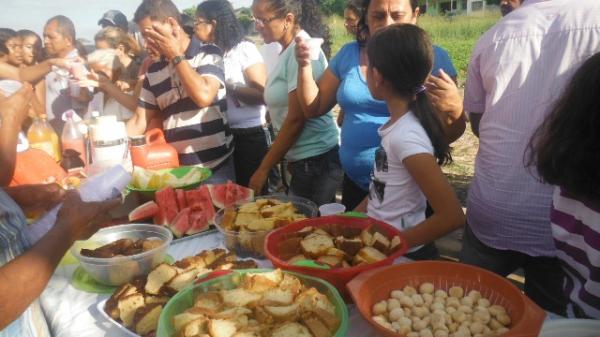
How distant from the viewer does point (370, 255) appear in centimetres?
132

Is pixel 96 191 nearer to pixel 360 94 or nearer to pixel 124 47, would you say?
pixel 360 94

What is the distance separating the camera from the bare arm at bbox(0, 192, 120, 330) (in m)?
1.09

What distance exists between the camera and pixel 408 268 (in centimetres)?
127

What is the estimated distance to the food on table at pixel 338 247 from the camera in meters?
1.34

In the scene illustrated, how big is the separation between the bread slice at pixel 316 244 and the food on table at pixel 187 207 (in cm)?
62

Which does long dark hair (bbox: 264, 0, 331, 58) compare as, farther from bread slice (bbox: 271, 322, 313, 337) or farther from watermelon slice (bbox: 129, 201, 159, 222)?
bread slice (bbox: 271, 322, 313, 337)

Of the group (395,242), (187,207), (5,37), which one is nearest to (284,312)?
(395,242)

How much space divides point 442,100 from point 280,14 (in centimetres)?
137

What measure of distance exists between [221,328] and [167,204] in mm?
1071

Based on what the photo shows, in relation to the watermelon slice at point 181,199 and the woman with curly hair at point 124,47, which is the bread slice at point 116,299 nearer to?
the watermelon slice at point 181,199

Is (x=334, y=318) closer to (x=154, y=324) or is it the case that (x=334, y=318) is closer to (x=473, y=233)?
(x=154, y=324)

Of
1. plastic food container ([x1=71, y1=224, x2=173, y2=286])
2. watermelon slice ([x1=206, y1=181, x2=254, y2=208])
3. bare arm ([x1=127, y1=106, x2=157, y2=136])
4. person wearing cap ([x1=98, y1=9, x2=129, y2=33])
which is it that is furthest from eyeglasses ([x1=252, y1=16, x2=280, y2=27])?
person wearing cap ([x1=98, y1=9, x2=129, y2=33])

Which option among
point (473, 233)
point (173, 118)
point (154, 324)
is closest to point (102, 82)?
point (173, 118)

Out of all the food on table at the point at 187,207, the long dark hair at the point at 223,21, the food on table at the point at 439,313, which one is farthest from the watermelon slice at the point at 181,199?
the long dark hair at the point at 223,21
